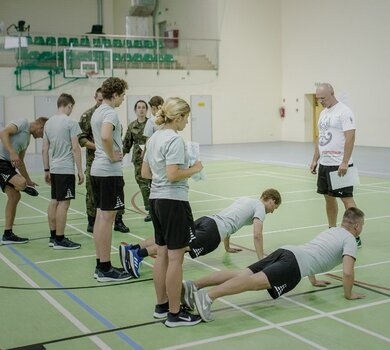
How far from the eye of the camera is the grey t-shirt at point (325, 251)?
16.8 ft

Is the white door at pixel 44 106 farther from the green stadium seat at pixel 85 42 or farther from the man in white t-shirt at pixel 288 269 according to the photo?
the man in white t-shirt at pixel 288 269

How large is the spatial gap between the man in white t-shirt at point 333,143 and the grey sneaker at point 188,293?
311 cm

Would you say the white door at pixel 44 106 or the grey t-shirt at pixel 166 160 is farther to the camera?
the white door at pixel 44 106

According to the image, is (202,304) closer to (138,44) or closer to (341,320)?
(341,320)

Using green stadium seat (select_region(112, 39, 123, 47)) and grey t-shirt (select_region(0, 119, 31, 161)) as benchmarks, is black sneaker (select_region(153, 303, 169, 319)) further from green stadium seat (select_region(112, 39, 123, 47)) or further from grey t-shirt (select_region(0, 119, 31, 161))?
green stadium seat (select_region(112, 39, 123, 47))

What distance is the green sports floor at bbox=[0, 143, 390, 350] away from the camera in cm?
443

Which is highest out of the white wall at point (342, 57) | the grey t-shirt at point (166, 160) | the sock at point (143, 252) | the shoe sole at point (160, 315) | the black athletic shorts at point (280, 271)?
the white wall at point (342, 57)

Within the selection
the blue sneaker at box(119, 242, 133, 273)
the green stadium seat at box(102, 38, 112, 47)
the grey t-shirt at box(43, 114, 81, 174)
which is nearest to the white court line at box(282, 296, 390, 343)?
the blue sneaker at box(119, 242, 133, 273)

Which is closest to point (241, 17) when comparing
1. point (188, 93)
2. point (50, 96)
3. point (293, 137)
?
point (188, 93)

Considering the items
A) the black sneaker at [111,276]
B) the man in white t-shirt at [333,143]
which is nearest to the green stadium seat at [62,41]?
the man in white t-shirt at [333,143]

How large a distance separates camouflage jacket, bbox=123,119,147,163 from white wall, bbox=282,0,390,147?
43.4 feet

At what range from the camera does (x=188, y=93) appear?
1078 inches

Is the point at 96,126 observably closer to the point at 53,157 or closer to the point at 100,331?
the point at 53,157

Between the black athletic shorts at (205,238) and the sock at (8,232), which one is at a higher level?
the black athletic shorts at (205,238)
